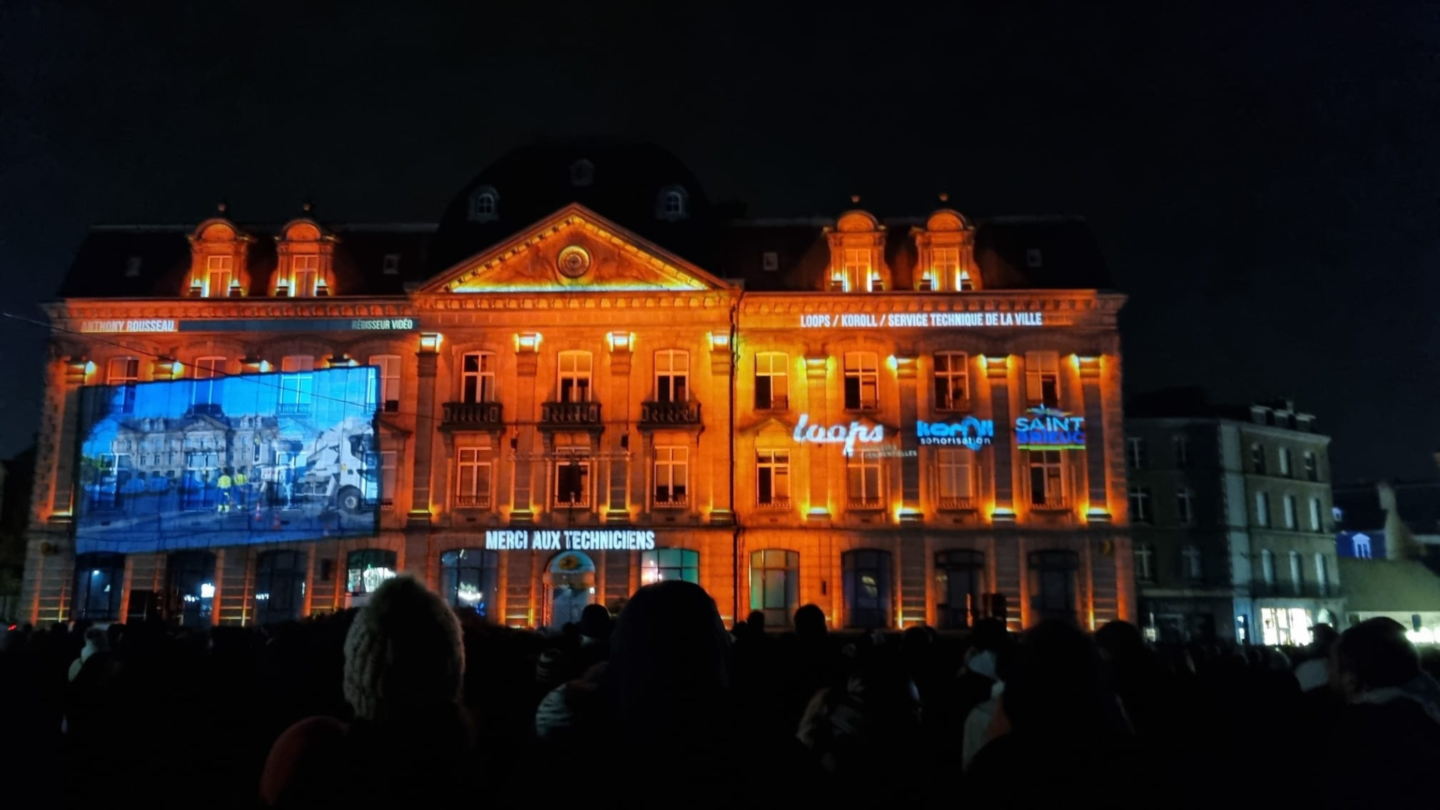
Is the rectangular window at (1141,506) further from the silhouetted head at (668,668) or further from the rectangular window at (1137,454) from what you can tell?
the silhouetted head at (668,668)

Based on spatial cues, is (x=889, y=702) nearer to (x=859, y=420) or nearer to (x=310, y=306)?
(x=859, y=420)

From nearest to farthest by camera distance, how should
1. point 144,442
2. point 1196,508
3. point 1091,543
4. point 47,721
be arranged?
point 47,721, point 144,442, point 1091,543, point 1196,508

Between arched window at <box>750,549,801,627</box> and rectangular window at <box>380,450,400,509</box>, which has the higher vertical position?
rectangular window at <box>380,450,400,509</box>

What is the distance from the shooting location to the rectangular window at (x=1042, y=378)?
43.5m

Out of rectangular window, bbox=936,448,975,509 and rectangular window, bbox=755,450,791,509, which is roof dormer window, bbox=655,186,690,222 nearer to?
rectangular window, bbox=755,450,791,509

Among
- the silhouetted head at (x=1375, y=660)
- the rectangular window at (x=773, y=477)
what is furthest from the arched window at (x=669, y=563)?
the silhouetted head at (x=1375, y=660)

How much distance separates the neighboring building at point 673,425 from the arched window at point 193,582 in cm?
10

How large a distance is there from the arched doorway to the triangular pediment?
1008 cm

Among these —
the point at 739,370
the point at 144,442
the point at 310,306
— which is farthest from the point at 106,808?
the point at 310,306

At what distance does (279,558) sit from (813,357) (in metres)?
21.6

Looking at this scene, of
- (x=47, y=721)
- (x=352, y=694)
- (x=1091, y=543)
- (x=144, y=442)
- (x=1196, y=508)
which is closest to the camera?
(x=352, y=694)

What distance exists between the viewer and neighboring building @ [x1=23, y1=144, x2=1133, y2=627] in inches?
1666

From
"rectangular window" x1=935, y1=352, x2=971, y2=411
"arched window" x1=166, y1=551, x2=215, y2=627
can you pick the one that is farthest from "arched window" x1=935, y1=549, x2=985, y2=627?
"arched window" x1=166, y1=551, x2=215, y2=627

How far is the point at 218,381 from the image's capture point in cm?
3669
